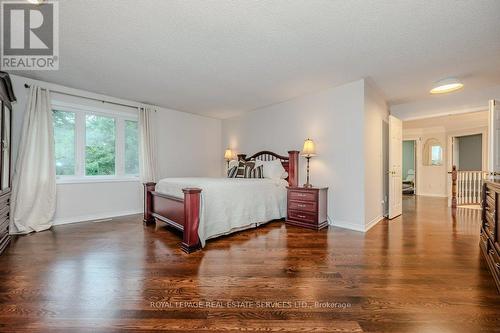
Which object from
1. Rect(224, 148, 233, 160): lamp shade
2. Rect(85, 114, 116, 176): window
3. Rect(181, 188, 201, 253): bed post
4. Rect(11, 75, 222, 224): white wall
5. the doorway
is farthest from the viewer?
the doorway

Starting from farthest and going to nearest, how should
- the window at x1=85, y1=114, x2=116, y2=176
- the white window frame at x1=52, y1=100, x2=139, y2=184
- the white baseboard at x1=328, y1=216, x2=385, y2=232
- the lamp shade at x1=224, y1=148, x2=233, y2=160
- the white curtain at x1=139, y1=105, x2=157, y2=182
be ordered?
the lamp shade at x1=224, y1=148, x2=233, y2=160, the white curtain at x1=139, y1=105, x2=157, y2=182, the window at x1=85, y1=114, x2=116, y2=176, the white window frame at x1=52, y1=100, x2=139, y2=184, the white baseboard at x1=328, y1=216, x2=385, y2=232

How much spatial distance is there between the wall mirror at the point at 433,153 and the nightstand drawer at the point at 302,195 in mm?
6944

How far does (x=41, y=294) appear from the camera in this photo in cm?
174

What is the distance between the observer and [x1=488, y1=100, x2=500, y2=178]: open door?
9.67 feet

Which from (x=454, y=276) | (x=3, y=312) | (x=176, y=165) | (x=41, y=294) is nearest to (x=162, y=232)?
(x=41, y=294)

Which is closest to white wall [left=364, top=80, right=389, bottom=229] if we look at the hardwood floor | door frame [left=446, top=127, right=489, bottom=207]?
the hardwood floor

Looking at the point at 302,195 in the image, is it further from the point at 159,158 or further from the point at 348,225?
the point at 159,158

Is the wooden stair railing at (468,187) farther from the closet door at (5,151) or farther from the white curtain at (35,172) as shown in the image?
the closet door at (5,151)

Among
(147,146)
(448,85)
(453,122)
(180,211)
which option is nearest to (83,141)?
(147,146)

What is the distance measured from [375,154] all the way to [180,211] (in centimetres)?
342

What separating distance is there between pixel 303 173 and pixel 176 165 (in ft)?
9.96

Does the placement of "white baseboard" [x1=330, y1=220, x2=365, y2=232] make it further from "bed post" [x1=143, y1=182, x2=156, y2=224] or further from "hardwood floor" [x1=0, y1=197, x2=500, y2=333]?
"bed post" [x1=143, y1=182, x2=156, y2=224]

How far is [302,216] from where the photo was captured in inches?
151

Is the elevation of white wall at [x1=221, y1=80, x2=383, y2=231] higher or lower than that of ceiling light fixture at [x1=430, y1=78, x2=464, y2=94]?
lower
